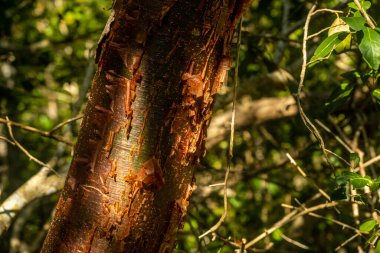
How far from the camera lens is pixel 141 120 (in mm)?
1221

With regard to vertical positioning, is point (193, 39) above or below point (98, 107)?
above

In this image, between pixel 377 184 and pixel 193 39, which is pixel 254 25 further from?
pixel 193 39

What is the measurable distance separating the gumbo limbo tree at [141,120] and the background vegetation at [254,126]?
1184 mm

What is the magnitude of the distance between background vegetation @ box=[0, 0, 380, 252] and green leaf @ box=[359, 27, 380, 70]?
0.84 m

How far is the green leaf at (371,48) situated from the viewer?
1.44 metres

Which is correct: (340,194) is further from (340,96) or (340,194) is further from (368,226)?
(340,96)

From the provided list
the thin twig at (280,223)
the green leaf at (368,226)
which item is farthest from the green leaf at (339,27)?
the thin twig at (280,223)

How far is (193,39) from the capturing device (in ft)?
4.00

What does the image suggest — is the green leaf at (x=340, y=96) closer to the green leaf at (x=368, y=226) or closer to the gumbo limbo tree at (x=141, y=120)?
the green leaf at (x=368, y=226)

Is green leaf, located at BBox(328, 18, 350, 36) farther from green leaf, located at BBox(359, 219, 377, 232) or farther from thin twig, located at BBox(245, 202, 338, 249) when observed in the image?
thin twig, located at BBox(245, 202, 338, 249)

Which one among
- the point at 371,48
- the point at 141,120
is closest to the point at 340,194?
the point at 371,48

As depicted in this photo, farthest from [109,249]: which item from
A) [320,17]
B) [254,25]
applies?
[254,25]

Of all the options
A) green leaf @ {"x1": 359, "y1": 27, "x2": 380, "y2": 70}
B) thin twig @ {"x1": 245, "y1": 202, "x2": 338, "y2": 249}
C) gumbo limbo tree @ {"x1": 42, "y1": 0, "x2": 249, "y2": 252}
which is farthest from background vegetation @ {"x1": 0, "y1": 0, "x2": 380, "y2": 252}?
gumbo limbo tree @ {"x1": 42, "y1": 0, "x2": 249, "y2": 252}

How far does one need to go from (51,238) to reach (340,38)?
102 cm
